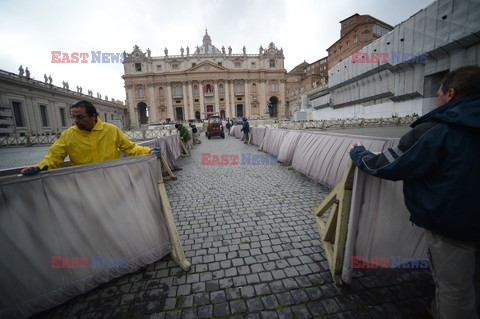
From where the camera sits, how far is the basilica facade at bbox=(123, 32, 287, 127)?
65.4 m

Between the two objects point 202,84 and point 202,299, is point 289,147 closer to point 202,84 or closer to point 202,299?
point 202,299

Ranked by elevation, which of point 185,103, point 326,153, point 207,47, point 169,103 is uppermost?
point 207,47

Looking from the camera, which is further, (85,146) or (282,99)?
(282,99)

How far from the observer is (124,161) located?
8.34 ft

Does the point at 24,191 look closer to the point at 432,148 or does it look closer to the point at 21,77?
the point at 432,148

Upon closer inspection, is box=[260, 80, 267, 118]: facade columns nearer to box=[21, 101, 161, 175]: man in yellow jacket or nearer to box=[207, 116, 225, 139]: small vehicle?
box=[207, 116, 225, 139]: small vehicle

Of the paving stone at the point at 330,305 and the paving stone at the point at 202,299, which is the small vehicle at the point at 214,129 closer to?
the paving stone at the point at 202,299

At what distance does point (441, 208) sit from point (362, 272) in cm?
147

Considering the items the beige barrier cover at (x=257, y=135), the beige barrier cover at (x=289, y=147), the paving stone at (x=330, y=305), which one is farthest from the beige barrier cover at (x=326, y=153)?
the beige barrier cover at (x=257, y=135)

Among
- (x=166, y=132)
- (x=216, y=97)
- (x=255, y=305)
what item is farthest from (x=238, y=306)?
(x=216, y=97)

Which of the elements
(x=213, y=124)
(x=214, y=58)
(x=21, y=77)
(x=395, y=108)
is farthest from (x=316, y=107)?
(x=21, y=77)

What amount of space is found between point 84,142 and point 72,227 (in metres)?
1.15

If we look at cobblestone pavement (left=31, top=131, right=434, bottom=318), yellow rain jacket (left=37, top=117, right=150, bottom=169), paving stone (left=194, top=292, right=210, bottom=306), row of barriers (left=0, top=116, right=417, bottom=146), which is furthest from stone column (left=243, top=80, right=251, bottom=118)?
paving stone (left=194, top=292, right=210, bottom=306)

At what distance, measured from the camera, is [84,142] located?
2.79m
